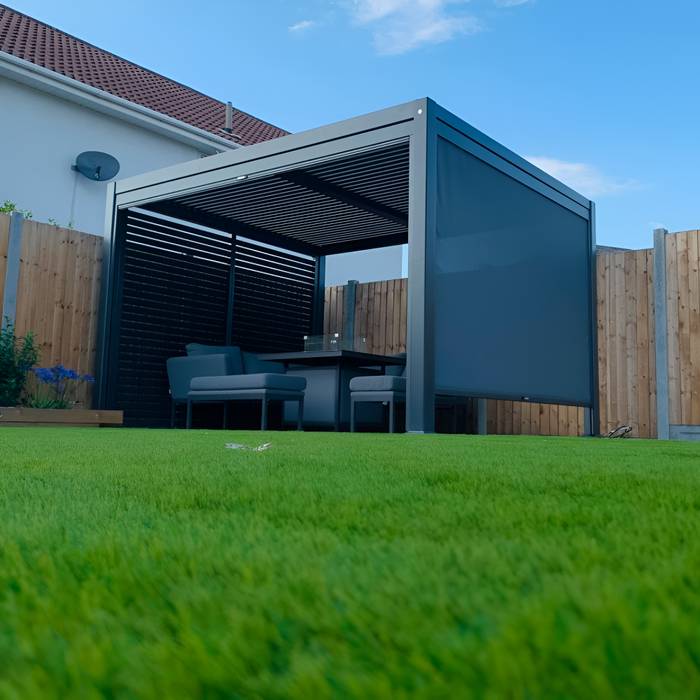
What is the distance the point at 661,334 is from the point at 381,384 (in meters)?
3.41

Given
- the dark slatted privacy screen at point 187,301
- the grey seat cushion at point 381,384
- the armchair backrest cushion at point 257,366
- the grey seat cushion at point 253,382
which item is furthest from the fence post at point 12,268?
the grey seat cushion at point 381,384

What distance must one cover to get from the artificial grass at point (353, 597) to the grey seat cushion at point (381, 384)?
16.8ft

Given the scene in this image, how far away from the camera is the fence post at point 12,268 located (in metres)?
7.39

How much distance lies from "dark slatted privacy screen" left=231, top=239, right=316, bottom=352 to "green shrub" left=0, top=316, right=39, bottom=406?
2.91 metres

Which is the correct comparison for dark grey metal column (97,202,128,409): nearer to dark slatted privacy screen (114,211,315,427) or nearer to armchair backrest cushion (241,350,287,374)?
dark slatted privacy screen (114,211,315,427)

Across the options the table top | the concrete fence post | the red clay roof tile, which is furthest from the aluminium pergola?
the red clay roof tile

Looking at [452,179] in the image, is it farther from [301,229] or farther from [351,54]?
[351,54]

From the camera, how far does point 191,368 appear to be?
8.12 metres

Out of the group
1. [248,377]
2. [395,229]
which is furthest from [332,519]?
[395,229]

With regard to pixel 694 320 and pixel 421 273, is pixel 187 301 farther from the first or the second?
pixel 694 320

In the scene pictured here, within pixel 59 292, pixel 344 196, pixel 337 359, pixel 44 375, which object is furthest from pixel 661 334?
pixel 59 292

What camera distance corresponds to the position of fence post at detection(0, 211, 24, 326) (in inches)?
291

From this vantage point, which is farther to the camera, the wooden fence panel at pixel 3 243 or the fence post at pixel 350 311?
the fence post at pixel 350 311

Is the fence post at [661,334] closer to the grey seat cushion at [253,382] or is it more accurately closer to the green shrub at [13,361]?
the grey seat cushion at [253,382]
